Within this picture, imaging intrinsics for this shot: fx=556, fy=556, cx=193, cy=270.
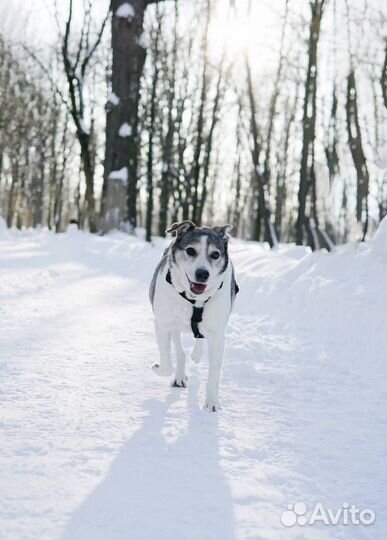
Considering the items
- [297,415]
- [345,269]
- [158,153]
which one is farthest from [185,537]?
[158,153]

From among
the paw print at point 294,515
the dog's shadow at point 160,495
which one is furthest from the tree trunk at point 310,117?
the paw print at point 294,515

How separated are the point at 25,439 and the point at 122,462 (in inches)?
24.3

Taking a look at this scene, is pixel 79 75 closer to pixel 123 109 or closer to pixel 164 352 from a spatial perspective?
pixel 123 109

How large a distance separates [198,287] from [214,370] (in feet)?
2.16

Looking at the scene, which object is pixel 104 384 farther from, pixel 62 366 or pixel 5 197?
pixel 5 197

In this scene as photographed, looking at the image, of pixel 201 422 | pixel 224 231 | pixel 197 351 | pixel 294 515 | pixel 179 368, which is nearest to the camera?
pixel 294 515

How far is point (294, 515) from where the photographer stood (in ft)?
8.52

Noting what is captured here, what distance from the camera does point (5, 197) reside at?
215 ft

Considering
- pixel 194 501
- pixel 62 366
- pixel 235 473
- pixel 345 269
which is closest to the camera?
pixel 194 501

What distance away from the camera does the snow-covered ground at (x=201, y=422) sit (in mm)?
2510

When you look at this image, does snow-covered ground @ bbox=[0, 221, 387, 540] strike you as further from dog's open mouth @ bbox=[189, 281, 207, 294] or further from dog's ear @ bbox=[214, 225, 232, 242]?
dog's ear @ bbox=[214, 225, 232, 242]

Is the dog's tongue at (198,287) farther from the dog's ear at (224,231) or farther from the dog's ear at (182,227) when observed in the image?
the dog's ear at (224,231)

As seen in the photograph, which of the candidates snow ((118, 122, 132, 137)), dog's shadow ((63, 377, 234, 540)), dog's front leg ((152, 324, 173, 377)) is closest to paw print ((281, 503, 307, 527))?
dog's shadow ((63, 377, 234, 540))

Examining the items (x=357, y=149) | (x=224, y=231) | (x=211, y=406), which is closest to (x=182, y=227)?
(x=224, y=231)
